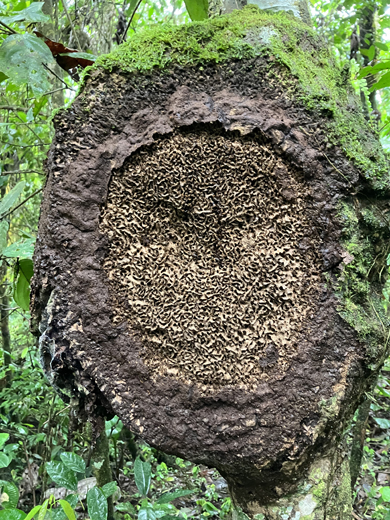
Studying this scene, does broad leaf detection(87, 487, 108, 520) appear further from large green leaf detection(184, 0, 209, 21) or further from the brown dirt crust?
large green leaf detection(184, 0, 209, 21)

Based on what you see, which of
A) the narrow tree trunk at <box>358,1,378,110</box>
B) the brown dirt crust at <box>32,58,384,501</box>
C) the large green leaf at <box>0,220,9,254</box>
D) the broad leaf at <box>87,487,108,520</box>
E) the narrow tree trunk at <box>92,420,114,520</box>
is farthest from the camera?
the narrow tree trunk at <box>358,1,378,110</box>

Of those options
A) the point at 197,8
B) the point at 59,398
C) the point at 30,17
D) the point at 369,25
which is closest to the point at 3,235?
the point at 30,17

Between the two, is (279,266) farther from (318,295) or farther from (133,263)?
(133,263)

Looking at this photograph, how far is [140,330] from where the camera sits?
0.90m

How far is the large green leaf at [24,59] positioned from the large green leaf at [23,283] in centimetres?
61

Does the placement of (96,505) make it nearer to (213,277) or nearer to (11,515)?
(11,515)

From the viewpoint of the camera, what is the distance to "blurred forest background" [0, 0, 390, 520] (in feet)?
3.80

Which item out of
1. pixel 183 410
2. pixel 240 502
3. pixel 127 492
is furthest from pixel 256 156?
pixel 127 492

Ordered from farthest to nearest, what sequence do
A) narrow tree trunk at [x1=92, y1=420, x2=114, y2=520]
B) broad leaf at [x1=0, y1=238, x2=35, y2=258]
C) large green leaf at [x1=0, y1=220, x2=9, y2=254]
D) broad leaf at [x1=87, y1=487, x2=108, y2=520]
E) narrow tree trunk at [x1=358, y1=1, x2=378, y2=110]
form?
narrow tree trunk at [x1=358, y1=1, x2=378, y2=110]
narrow tree trunk at [x1=92, y1=420, x2=114, y2=520]
large green leaf at [x1=0, y1=220, x2=9, y2=254]
broad leaf at [x1=0, y1=238, x2=35, y2=258]
broad leaf at [x1=87, y1=487, x2=108, y2=520]

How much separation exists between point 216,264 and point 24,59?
89 cm

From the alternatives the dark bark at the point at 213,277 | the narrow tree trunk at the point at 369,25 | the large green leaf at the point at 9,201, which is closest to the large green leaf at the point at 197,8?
the dark bark at the point at 213,277

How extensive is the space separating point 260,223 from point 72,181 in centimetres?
51

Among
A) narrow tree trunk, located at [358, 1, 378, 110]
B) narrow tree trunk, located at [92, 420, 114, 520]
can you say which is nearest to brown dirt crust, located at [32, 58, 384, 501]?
narrow tree trunk, located at [92, 420, 114, 520]

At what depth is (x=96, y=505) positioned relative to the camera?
101cm
